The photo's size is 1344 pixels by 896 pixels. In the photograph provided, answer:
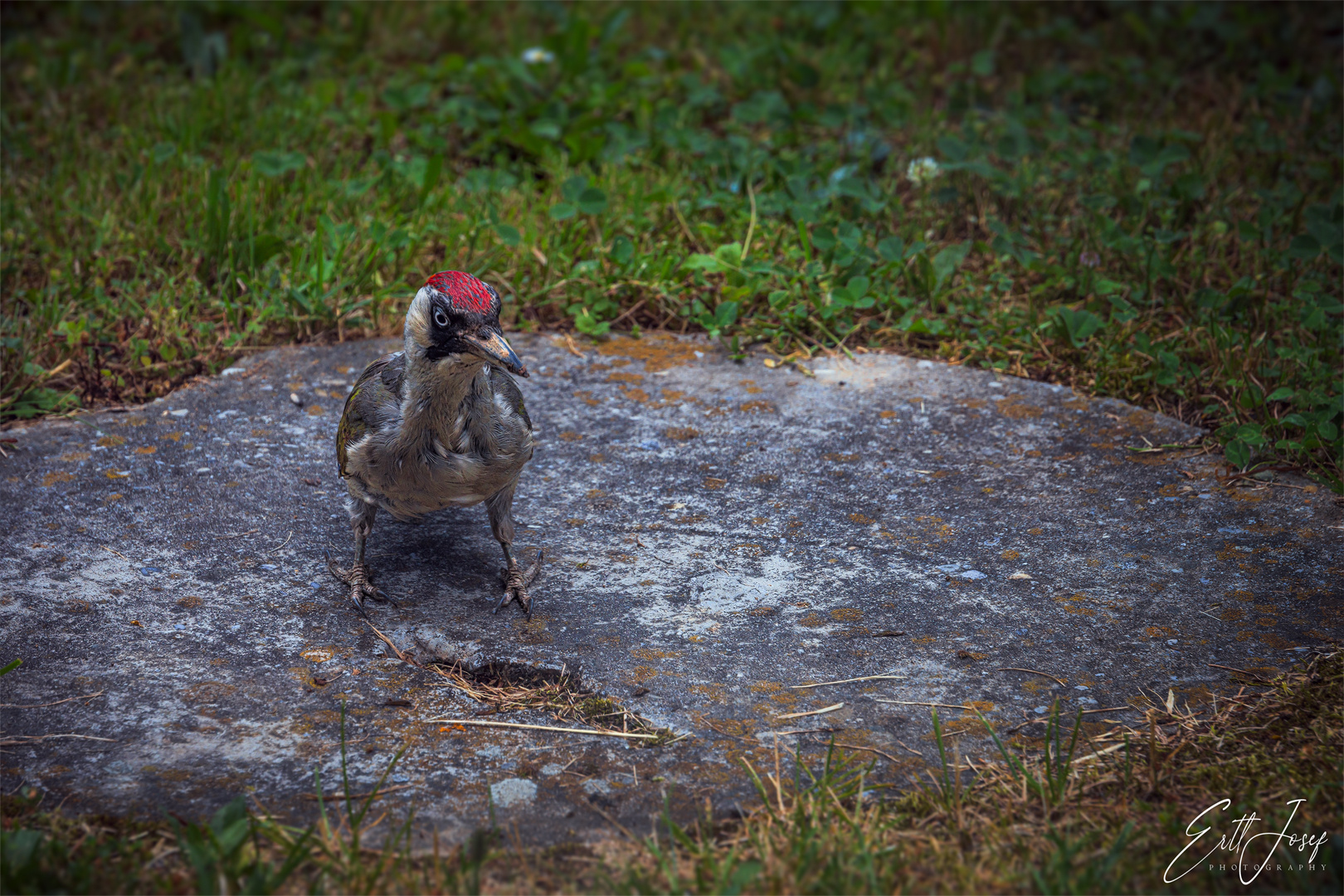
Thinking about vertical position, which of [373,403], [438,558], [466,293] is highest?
[466,293]

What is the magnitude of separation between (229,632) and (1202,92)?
623cm

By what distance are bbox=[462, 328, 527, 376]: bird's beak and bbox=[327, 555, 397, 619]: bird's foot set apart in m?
0.71

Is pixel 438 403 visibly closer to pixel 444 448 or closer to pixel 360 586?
pixel 444 448

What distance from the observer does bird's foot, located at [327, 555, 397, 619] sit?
294 centimetres

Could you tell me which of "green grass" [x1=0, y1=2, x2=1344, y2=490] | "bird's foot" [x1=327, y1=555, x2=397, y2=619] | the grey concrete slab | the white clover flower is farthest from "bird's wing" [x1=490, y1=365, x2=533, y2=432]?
the white clover flower

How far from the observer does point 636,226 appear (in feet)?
16.4

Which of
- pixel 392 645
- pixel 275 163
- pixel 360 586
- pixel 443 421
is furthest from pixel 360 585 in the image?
pixel 275 163

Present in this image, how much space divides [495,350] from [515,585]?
2.16 feet

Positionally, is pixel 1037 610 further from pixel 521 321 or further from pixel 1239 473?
pixel 521 321

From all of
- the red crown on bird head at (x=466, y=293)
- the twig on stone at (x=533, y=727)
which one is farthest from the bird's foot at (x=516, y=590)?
the red crown on bird head at (x=466, y=293)

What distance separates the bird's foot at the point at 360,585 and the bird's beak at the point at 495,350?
71 cm

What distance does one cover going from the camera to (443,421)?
2.84m

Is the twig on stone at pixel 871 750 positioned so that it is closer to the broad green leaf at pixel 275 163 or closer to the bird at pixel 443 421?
the bird at pixel 443 421

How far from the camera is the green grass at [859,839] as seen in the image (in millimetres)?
1982
